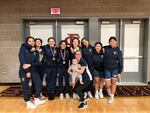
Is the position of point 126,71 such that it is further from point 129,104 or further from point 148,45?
point 129,104

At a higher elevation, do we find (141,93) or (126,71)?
(126,71)

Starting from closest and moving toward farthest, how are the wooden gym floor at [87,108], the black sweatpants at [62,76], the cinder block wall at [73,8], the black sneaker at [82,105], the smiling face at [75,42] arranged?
1. the wooden gym floor at [87,108]
2. the black sneaker at [82,105]
3. the smiling face at [75,42]
4. the black sweatpants at [62,76]
5. the cinder block wall at [73,8]

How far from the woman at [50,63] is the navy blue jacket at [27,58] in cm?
35

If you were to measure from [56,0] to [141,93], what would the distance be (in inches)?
140

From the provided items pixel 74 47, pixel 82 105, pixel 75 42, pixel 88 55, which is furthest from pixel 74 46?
pixel 82 105

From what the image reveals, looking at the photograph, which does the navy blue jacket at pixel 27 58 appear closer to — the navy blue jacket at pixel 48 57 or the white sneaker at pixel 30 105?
the navy blue jacket at pixel 48 57

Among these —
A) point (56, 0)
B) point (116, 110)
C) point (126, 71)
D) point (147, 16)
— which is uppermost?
point (56, 0)

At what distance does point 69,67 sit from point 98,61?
69 cm

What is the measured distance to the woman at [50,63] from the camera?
4.91 meters

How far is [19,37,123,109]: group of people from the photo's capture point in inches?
175

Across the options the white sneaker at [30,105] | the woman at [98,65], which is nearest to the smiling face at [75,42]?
the woman at [98,65]

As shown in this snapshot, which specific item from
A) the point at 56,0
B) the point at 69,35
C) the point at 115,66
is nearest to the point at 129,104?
the point at 115,66

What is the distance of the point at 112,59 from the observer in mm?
4699

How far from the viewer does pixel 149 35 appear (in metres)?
6.41
